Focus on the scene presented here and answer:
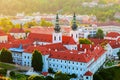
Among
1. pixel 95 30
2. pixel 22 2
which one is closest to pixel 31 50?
pixel 95 30

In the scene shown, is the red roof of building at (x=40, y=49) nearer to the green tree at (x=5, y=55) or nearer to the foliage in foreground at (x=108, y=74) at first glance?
the green tree at (x=5, y=55)

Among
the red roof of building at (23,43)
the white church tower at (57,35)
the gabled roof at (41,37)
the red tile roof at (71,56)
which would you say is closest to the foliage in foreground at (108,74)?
the red tile roof at (71,56)

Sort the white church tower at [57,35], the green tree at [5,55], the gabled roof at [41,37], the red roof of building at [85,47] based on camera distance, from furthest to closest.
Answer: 1. the gabled roof at [41,37]
2. the white church tower at [57,35]
3. the red roof of building at [85,47]
4. the green tree at [5,55]

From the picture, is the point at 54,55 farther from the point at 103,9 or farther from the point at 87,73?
the point at 103,9

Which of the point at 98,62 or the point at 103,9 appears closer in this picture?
the point at 98,62

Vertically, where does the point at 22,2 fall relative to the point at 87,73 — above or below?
above

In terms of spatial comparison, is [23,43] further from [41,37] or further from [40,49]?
[40,49]

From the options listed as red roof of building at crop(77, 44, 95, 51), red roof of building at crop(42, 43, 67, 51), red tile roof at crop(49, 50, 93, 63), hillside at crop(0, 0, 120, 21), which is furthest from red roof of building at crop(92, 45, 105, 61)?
hillside at crop(0, 0, 120, 21)
